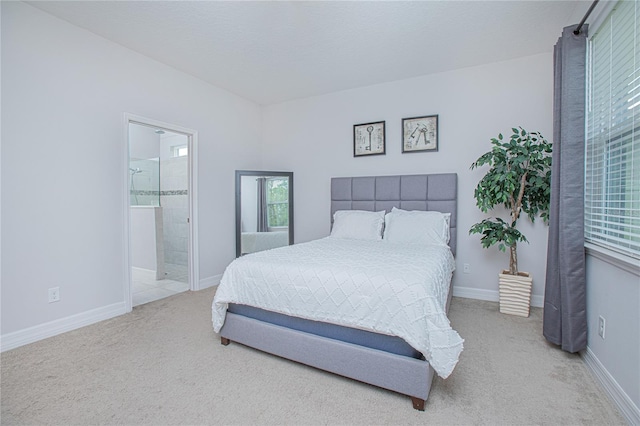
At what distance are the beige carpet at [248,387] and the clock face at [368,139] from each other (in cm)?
250

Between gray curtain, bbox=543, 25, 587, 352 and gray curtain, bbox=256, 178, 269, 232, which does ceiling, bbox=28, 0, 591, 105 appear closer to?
gray curtain, bbox=543, 25, 587, 352

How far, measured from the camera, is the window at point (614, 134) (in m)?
1.65

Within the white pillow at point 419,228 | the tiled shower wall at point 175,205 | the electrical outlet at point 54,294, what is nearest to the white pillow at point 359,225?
the white pillow at point 419,228

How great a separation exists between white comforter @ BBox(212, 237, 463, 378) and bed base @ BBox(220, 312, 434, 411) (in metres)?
0.12

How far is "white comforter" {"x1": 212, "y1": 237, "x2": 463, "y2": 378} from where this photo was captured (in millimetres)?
1584

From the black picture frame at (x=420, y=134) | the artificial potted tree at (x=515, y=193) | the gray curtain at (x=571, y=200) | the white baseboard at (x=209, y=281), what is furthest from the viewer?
the white baseboard at (x=209, y=281)

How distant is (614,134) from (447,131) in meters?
1.86

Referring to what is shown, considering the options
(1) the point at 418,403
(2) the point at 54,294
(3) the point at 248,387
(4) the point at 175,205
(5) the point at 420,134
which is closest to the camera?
(1) the point at 418,403

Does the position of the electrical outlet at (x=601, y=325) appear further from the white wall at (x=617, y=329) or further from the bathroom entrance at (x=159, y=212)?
the bathroom entrance at (x=159, y=212)

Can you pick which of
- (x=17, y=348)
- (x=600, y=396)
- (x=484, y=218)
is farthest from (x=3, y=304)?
(x=484, y=218)

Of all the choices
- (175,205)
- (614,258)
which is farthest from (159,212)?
(614,258)

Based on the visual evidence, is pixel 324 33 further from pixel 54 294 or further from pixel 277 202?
pixel 54 294

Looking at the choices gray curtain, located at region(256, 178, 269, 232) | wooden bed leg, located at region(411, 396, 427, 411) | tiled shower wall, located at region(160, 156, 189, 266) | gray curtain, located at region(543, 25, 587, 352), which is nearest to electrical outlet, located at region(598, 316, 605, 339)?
gray curtain, located at region(543, 25, 587, 352)

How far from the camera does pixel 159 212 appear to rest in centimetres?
450
